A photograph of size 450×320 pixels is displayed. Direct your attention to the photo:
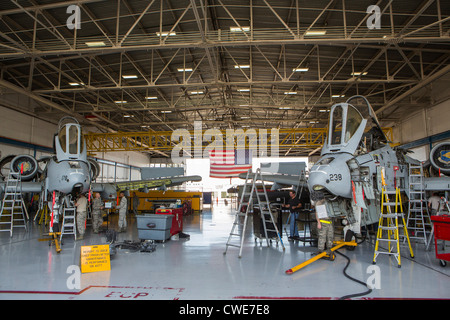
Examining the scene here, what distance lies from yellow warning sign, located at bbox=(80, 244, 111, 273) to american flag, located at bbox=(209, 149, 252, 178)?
15256 millimetres

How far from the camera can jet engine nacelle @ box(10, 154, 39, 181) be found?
11594 millimetres

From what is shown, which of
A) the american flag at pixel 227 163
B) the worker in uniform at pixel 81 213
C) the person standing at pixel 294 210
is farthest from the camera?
the american flag at pixel 227 163

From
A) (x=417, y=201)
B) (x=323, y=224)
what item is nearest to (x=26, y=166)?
(x=323, y=224)

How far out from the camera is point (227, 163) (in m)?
23.5

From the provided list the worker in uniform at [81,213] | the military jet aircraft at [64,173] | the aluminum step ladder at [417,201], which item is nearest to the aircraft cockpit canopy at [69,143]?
the military jet aircraft at [64,173]

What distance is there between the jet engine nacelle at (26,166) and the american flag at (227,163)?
12402 millimetres

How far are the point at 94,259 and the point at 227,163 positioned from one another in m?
18.3

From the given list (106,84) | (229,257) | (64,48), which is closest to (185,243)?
(229,257)

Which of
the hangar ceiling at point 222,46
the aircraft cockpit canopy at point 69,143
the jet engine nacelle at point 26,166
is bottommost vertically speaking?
the jet engine nacelle at point 26,166

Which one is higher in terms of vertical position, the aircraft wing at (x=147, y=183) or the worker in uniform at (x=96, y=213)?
the aircraft wing at (x=147, y=183)

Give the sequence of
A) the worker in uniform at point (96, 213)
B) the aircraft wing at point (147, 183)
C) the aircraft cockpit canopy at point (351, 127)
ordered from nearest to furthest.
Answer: the aircraft cockpit canopy at point (351, 127), the worker in uniform at point (96, 213), the aircraft wing at point (147, 183)

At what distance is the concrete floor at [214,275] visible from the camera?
4.17 metres

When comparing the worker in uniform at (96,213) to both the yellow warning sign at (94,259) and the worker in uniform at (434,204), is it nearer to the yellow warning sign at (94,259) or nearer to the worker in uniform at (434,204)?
the yellow warning sign at (94,259)
